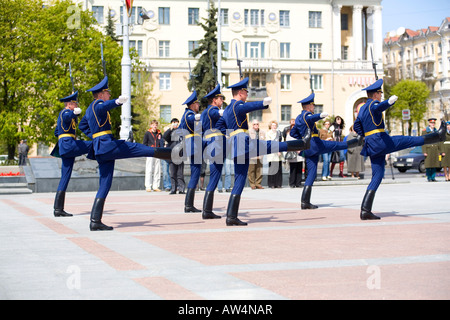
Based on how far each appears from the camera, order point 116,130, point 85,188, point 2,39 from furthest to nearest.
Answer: point 116,130 < point 2,39 < point 85,188

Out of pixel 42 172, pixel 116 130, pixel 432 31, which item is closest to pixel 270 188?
pixel 42 172

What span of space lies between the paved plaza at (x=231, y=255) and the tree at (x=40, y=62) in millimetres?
37105

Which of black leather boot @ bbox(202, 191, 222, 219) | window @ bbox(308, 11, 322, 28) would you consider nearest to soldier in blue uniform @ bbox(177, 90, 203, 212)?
black leather boot @ bbox(202, 191, 222, 219)

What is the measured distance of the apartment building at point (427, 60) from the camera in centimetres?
11300

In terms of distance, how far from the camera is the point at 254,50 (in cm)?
7769

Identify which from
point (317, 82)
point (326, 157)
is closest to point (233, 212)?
point (326, 157)

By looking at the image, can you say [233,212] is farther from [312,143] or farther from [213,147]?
[312,143]

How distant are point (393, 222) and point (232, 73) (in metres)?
65.7

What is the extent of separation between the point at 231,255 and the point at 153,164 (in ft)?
46.9

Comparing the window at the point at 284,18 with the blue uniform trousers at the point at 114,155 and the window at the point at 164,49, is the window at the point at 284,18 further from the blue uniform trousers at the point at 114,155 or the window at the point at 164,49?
the blue uniform trousers at the point at 114,155

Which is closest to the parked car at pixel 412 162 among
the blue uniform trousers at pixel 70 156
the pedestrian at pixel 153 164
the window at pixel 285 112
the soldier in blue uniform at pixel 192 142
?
the pedestrian at pixel 153 164

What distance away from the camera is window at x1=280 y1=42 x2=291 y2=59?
78.1 meters
